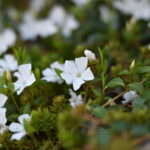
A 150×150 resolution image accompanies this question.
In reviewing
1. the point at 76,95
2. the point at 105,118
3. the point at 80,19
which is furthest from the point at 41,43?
the point at 105,118

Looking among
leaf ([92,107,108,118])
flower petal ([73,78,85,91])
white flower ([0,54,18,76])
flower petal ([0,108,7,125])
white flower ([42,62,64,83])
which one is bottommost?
leaf ([92,107,108,118])

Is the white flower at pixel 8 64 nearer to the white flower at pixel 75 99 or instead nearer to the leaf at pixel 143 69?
the white flower at pixel 75 99

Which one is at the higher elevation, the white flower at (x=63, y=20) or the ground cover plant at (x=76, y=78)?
the white flower at (x=63, y=20)

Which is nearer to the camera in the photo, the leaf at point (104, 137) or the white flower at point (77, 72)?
the leaf at point (104, 137)

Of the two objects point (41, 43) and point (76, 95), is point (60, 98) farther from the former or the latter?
point (41, 43)

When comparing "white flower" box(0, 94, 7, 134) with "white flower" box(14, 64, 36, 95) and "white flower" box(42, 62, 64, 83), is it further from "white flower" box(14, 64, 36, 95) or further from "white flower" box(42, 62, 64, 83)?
"white flower" box(42, 62, 64, 83)

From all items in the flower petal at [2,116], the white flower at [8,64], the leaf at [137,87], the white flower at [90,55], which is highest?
the white flower at [8,64]

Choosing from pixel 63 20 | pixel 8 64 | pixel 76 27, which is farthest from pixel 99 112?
pixel 63 20

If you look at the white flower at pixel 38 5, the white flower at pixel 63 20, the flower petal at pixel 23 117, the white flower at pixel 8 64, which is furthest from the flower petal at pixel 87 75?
the white flower at pixel 38 5

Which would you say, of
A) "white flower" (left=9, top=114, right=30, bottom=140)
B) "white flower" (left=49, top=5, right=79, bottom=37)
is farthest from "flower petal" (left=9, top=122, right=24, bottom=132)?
"white flower" (left=49, top=5, right=79, bottom=37)
